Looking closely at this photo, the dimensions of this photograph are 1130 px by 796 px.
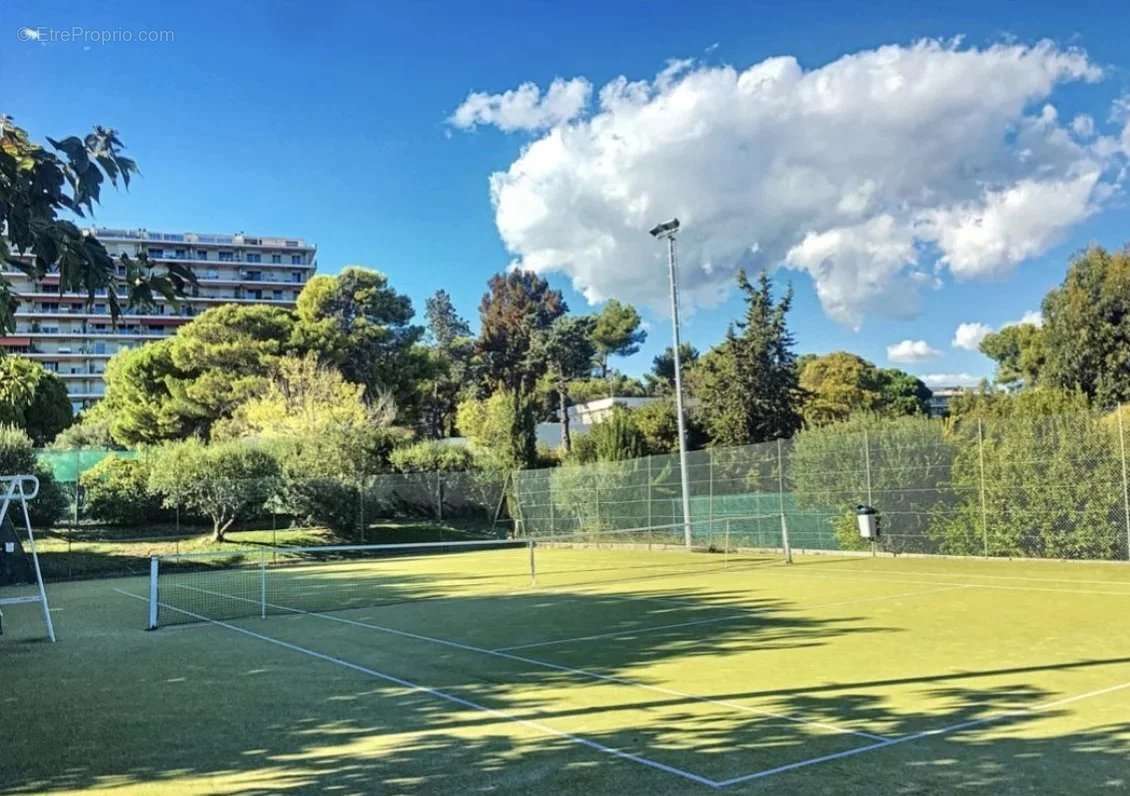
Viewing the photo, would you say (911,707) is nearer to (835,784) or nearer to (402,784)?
(835,784)

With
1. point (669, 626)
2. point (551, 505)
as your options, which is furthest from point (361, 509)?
point (669, 626)

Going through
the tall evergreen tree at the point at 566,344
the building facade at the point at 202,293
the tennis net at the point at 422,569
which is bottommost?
the tennis net at the point at 422,569

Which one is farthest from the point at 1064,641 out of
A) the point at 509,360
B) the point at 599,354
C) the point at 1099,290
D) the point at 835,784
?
the point at 599,354

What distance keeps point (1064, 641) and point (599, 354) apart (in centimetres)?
6574

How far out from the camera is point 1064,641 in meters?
8.57

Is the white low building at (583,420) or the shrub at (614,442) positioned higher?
the white low building at (583,420)

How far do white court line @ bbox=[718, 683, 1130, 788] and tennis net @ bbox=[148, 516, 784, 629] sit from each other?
8.49 meters

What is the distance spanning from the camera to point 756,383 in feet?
111

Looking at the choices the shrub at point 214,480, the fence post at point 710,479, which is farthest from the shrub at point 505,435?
the fence post at point 710,479

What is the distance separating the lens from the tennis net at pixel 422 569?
48.6 feet

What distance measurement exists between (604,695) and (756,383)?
27.9 metres

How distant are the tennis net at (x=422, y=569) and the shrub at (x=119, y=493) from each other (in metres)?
6.40

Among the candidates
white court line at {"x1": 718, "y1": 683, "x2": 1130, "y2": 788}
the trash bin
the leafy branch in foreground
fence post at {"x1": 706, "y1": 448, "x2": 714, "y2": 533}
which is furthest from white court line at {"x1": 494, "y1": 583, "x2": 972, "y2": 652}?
fence post at {"x1": 706, "y1": 448, "x2": 714, "y2": 533}

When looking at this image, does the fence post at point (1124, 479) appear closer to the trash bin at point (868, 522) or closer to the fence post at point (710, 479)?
the trash bin at point (868, 522)
